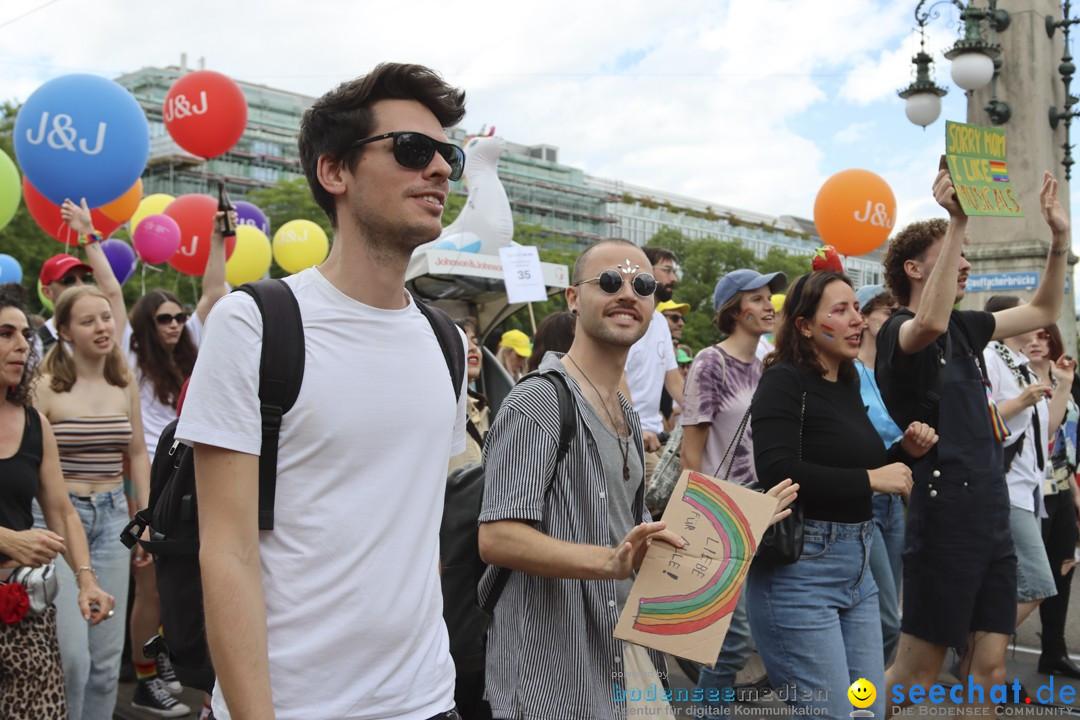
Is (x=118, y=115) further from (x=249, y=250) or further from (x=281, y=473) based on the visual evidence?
(x=281, y=473)

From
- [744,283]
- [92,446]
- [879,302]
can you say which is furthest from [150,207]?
[879,302]

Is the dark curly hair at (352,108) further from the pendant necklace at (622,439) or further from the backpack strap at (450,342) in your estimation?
the pendant necklace at (622,439)

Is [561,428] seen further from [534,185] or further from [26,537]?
[534,185]

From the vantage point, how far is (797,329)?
3.75m

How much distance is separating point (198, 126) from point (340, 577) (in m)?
7.34

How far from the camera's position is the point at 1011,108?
11797 millimetres

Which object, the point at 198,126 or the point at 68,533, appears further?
the point at 198,126

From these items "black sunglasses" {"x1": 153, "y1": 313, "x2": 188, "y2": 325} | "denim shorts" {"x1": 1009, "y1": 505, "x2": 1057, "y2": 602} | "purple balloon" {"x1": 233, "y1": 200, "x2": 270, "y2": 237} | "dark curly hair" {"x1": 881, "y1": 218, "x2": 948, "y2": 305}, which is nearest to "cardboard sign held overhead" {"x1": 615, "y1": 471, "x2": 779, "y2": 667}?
"dark curly hair" {"x1": 881, "y1": 218, "x2": 948, "y2": 305}

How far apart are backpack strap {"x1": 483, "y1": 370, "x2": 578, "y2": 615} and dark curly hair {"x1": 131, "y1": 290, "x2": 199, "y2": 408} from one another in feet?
11.4

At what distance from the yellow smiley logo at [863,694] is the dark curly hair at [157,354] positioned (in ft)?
12.6

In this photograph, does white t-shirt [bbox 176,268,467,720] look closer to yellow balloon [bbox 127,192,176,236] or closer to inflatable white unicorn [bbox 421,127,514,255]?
inflatable white unicorn [bbox 421,127,514,255]

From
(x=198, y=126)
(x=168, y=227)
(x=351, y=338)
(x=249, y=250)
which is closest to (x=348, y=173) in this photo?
(x=351, y=338)

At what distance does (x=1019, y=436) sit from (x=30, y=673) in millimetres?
4602

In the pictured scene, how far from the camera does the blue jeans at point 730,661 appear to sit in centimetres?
424
